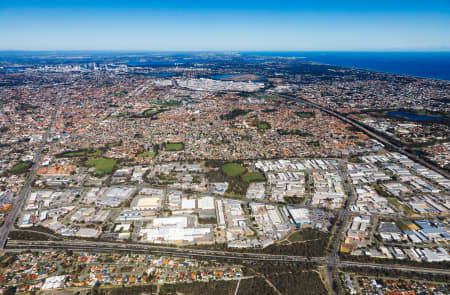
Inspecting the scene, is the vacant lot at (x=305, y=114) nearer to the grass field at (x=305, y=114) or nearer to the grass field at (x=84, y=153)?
the grass field at (x=305, y=114)

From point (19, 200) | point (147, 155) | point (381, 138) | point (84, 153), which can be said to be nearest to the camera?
point (19, 200)

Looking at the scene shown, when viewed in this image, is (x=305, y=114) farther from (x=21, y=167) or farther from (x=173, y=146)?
(x=21, y=167)

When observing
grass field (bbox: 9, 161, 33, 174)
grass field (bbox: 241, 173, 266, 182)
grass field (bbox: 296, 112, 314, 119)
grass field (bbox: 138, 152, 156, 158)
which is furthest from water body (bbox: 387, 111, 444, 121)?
grass field (bbox: 9, 161, 33, 174)

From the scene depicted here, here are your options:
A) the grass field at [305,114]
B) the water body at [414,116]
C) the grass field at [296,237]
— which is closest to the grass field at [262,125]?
the grass field at [305,114]

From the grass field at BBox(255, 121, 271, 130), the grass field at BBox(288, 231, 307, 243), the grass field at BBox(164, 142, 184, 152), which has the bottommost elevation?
the grass field at BBox(288, 231, 307, 243)

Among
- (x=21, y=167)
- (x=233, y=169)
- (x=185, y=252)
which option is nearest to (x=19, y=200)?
(x=21, y=167)

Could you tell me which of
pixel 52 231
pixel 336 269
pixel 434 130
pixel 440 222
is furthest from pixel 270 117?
pixel 52 231

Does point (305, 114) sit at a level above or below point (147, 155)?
above

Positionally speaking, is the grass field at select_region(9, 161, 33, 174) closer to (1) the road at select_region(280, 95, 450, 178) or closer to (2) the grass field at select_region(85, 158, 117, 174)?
(2) the grass field at select_region(85, 158, 117, 174)

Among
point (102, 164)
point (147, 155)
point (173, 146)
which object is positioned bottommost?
point (102, 164)
